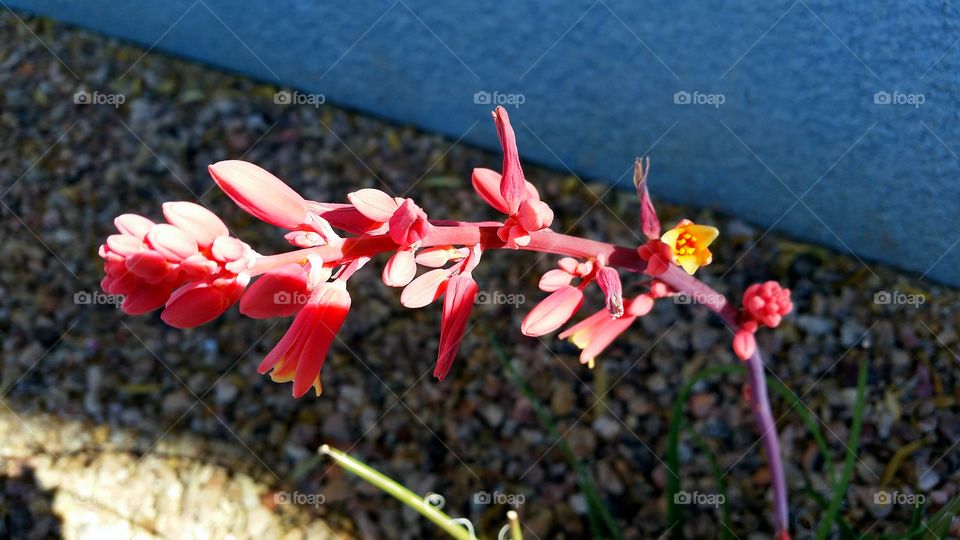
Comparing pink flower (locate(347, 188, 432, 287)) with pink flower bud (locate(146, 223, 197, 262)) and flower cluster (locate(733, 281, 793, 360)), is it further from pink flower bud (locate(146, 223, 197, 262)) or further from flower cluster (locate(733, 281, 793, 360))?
flower cluster (locate(733, 281, 793, 360))

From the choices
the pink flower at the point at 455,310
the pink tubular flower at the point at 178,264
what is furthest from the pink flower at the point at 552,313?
the pink tubular flower at the point at 178,264
